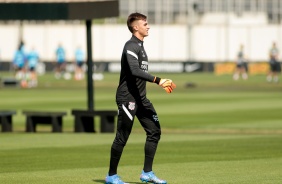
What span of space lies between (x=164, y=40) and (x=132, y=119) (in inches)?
2513

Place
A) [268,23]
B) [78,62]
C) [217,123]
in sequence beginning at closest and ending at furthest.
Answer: [217,123]
[78,62]
[268,23]

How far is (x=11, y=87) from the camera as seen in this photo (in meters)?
49.2

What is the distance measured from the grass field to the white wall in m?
39.2

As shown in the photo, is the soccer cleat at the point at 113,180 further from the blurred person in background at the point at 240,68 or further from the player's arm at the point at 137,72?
the blurred person in background at the point at 240,68

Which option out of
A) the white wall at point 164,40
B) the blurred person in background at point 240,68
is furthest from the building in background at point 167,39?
the blurred person in background at point 240,68

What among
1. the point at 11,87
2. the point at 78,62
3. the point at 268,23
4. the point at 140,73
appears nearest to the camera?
the point at 140,73

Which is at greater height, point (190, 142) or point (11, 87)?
point (190, 142)

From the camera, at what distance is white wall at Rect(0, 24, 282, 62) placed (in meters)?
76.4

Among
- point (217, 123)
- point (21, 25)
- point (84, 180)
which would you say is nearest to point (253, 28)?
point (21, 25)

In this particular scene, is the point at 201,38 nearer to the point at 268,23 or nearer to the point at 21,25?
the point at 268,23

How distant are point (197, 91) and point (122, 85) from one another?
30.5 m

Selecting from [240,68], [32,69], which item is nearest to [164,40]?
[240,68]

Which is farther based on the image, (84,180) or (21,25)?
(21,25)

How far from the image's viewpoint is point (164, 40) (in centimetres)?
7706
